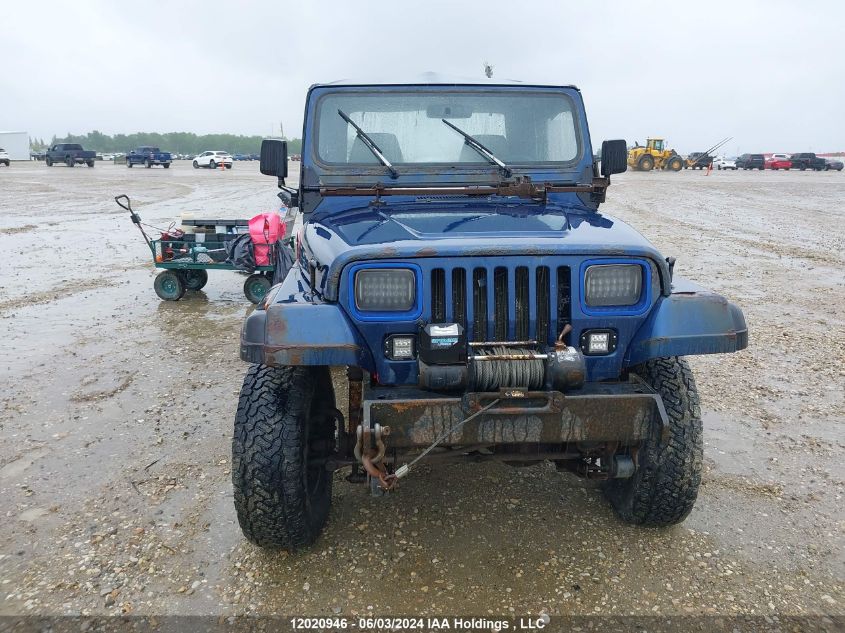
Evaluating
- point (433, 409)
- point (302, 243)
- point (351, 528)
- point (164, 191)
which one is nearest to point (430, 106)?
point (302, 243)

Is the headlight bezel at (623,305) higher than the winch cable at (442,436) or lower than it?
higher

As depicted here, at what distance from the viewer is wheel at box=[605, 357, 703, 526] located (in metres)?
3.10

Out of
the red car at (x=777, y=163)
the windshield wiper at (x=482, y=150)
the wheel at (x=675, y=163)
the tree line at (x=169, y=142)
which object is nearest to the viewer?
the windshield wiper at (x=482, y=150)

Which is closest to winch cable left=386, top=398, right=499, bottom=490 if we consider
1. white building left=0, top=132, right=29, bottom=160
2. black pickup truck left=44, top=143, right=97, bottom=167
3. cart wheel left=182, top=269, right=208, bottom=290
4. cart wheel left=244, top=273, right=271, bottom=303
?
cart wheel left=244, top=273, right=271, bottom=303

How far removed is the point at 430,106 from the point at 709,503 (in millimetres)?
2795

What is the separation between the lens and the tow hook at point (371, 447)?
2619 millimetres

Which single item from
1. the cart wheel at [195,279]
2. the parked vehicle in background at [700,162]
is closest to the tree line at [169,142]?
the parked vehicle in background at [700,162]

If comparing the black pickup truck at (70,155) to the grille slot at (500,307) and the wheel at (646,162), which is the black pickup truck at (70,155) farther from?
the grille slot at (500,307)

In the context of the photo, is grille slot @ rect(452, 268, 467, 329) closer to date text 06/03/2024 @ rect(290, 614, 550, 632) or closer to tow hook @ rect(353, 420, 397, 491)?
tow hook @ rect(353, 420, 397, 491)

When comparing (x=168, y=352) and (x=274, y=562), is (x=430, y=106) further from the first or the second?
(x=168, y=352)

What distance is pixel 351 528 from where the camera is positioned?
345cm

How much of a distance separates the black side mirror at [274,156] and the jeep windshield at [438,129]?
0.38m

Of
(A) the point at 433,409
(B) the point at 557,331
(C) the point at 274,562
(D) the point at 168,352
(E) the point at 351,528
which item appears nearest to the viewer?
(A) the point at 433,409

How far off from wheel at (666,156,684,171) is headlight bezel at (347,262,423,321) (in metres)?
47.3
